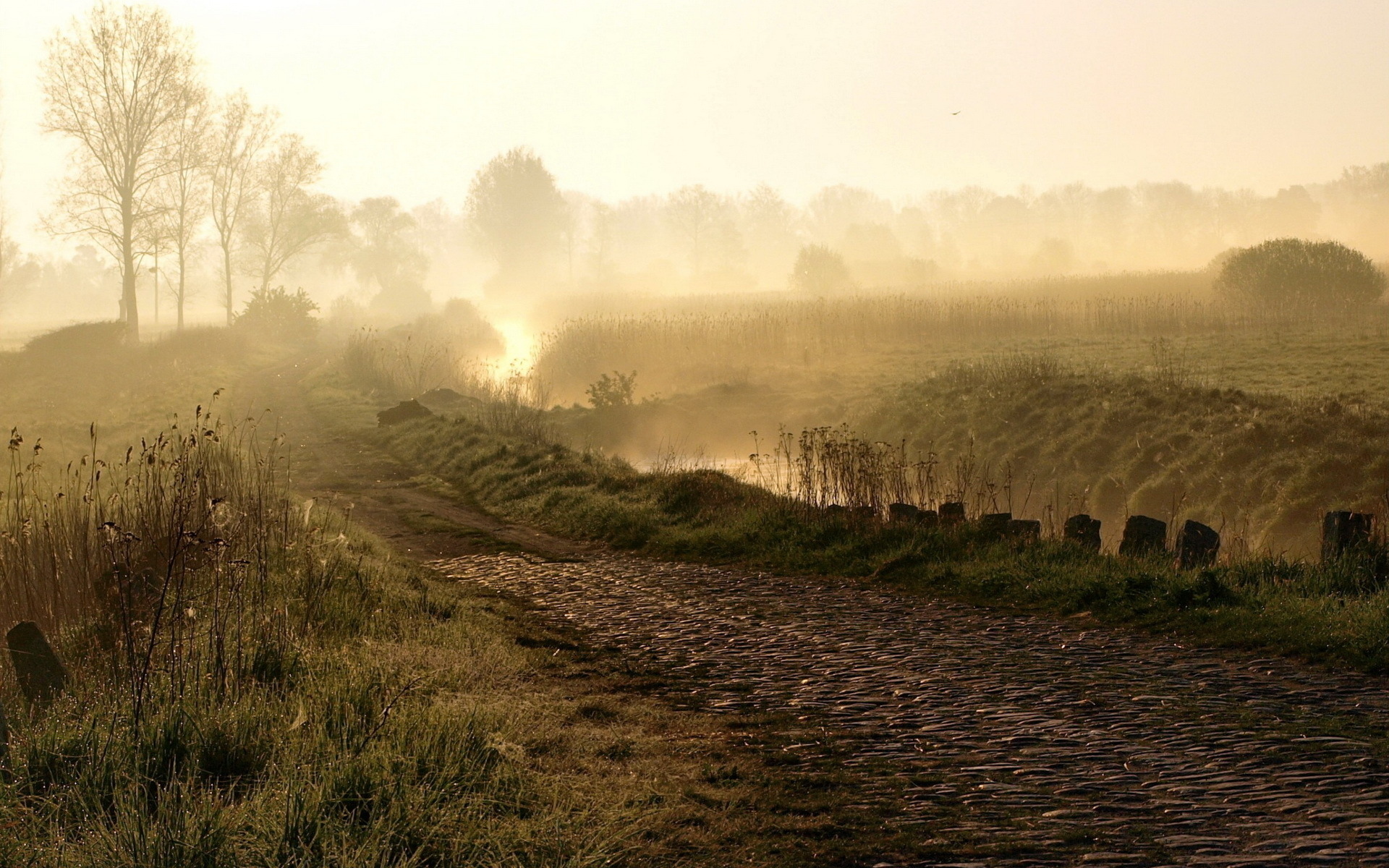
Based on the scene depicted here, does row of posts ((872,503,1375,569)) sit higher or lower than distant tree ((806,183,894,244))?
lower

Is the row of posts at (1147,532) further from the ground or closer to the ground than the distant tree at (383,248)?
closer to the ground

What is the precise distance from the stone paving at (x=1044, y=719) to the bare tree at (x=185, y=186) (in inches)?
1644

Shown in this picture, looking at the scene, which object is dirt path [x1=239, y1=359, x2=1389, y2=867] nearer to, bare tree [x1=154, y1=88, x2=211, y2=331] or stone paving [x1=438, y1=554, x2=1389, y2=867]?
stone paving [x1=438, y1=554, x2=1389, y2=867]

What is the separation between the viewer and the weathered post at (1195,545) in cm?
A: 1020

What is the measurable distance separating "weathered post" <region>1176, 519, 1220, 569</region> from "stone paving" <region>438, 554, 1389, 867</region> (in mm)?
2153

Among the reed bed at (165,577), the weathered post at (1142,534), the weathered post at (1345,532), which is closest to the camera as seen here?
the reed bed at (165,577)

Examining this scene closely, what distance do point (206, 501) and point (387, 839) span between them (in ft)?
18.9

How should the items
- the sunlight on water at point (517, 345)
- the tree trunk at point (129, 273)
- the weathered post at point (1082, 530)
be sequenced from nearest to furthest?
the weathered post at point (1082, 530), the sunlight on water at point (517, 345), the tree trunk at point (129, 273)

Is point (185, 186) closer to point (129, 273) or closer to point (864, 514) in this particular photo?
point (129, 273)

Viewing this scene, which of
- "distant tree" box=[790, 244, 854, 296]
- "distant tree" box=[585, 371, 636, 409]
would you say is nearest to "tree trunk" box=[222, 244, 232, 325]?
"distant tree" box=[585, 371, 636, 409]

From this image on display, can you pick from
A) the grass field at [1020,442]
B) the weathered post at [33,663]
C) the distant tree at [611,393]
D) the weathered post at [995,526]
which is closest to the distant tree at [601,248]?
the grass field at [1020,442]

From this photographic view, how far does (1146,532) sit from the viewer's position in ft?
35.8

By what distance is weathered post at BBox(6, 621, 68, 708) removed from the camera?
625cm

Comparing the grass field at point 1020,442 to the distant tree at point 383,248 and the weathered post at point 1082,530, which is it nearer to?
the weathered post at point 1082,530
